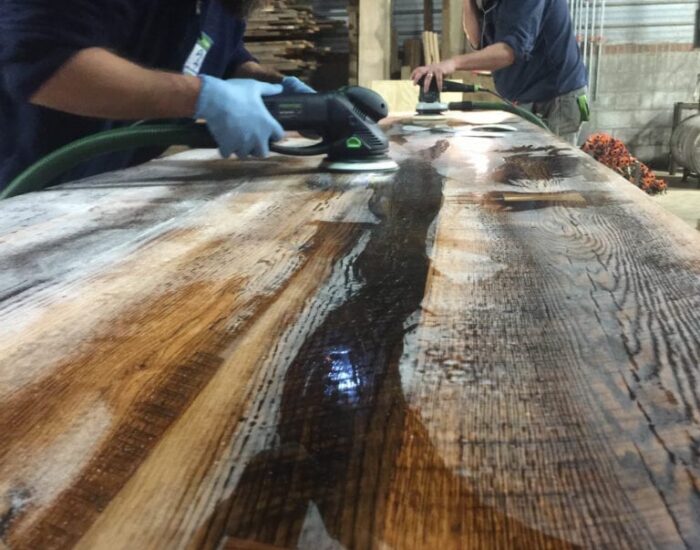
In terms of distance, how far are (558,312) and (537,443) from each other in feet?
0.80

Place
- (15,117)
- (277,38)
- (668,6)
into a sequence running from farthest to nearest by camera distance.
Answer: (668,6)
(277,38)
(15,117)

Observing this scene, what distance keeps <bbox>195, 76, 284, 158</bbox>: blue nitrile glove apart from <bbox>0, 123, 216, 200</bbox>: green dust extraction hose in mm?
65

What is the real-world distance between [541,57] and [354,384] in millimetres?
3783

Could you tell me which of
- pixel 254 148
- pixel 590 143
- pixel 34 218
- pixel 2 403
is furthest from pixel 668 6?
pixel 2 403

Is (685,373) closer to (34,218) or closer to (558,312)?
(558,312)

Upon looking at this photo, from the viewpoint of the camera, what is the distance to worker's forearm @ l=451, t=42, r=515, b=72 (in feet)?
11.5

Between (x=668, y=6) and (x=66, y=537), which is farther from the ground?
(x=668, y=6)

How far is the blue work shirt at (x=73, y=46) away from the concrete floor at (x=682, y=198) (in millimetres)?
4153

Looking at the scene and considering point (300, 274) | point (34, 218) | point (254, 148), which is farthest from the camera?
point (254, 148)

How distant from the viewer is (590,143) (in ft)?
16.7

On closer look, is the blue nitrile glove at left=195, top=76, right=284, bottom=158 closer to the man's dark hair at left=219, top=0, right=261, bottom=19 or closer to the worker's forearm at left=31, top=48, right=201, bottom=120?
the worker's forearm at left=31, top=48, right=201, bottom=120

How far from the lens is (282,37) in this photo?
16.4ft

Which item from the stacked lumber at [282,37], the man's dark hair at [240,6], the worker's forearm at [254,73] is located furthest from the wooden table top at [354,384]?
the stacked lumber at [282,37]

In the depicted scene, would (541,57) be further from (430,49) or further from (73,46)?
(73,46)
